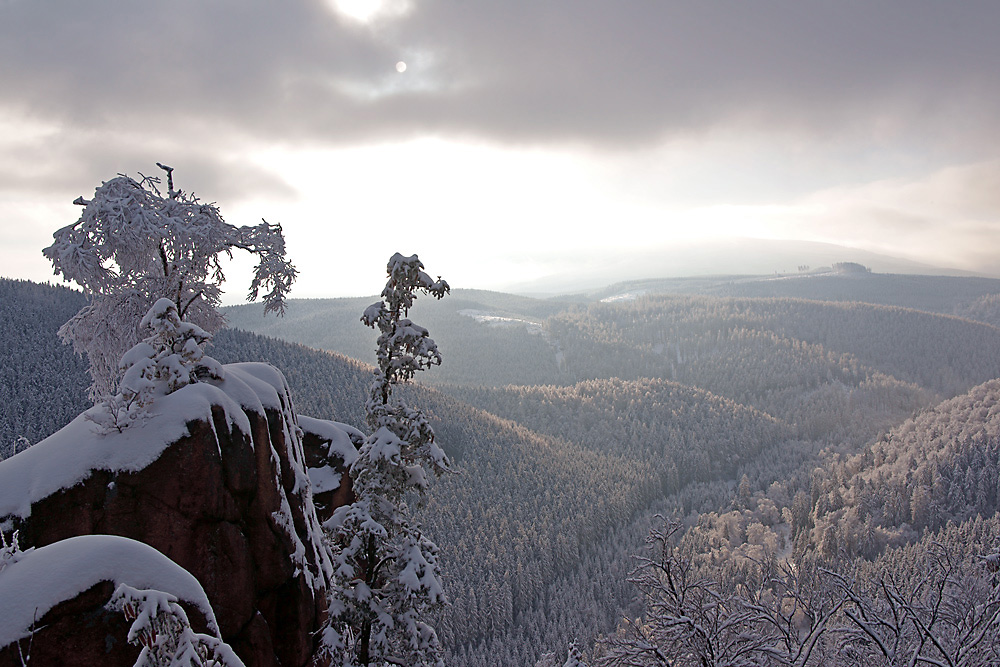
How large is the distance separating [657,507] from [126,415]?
121950mm

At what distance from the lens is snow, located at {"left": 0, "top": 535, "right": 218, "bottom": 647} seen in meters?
5.70

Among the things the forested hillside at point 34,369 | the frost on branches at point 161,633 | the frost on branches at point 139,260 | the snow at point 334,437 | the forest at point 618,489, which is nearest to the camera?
the frost on branches at point 161,633

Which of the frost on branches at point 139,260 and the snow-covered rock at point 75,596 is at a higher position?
the frost on branches at point 139,260

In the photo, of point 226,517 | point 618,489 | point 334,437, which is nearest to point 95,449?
point 226,517

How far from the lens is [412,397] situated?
410 feet

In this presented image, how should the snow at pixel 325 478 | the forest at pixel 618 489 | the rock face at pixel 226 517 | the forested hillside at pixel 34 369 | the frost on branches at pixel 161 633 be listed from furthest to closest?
the forested hillside at pixel 34 369
the forest at pixel 618 489
the snow at pixel 325 478
the rock face at pixel 226 517
the frost on branches at pixel 161 633

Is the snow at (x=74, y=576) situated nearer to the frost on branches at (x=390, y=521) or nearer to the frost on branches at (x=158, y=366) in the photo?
the frost on branches at (x=390, y=521)

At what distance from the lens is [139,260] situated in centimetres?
1225

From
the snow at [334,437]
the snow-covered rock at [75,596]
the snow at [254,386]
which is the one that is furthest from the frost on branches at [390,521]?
the snow at [334,437]

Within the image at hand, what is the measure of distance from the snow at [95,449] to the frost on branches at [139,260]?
2.99 meters

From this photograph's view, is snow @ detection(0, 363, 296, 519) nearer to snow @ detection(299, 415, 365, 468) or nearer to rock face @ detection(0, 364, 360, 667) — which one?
rock face @ detection(0, 364, 360, 667)

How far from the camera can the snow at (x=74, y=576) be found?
5699 mm

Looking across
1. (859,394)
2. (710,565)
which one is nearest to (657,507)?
(710,565)

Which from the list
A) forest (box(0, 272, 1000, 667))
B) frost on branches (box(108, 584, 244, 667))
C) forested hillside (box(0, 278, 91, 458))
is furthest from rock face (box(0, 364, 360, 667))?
forested hillside (box(0, 278, 91, 458))
